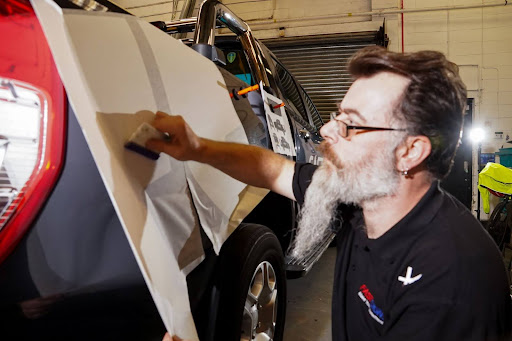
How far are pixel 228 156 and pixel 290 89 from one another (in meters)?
1.78

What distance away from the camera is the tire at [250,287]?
1.34 m

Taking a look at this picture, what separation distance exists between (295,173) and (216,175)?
0.37 meters

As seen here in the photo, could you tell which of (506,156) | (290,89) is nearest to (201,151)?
(290,89)

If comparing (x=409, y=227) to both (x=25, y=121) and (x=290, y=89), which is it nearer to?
(x=25, y=121)

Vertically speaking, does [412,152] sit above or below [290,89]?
below

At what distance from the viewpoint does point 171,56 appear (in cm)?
109

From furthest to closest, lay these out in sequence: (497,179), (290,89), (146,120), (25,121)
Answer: (497,179) < (290,89) < (146,120) < (25,121)

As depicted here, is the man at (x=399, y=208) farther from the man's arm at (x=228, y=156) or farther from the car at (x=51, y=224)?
the car at (x=51, y=224)

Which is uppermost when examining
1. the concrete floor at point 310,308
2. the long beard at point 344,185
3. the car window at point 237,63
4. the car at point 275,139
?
the car window at point 237,63

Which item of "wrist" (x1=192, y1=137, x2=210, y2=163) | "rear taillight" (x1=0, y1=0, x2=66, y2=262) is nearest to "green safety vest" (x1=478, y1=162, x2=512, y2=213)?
"wrist" (x1=192, y1=137, x2=210, y2=163)

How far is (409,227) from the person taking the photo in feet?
3.44

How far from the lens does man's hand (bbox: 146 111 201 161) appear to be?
3.04 ft

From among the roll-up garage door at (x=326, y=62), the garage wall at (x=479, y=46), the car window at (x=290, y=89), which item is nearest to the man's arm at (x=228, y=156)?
the car window at (x=290, y=89)

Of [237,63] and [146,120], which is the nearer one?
[146,120]
